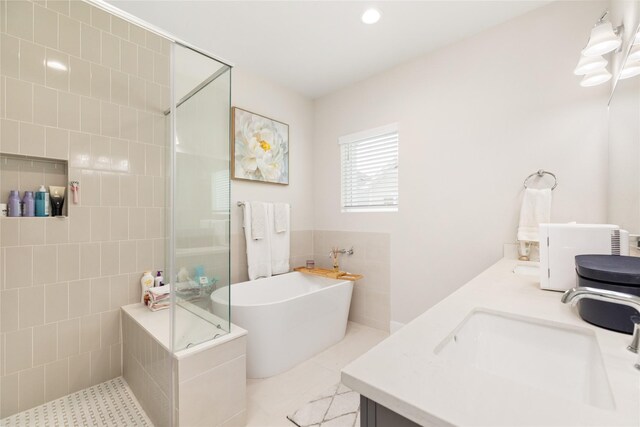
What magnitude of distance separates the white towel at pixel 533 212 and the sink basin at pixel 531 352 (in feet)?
4.27

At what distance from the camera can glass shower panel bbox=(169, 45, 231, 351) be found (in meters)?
1.44

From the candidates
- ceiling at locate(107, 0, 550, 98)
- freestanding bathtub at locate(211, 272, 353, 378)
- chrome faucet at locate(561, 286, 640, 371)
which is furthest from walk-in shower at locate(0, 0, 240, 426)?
chrome faucet at locate(561, 286, 640, 371)

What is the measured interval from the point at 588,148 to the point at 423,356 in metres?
2.06

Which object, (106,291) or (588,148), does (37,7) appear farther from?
(588,148)

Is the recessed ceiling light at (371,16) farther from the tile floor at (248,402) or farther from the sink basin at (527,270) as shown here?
the tile floor at (248,402)

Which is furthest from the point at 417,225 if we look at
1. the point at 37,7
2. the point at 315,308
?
the point at 37,7

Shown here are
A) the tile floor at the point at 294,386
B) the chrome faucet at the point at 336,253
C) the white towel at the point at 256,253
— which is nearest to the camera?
the tile floor at the point at 294,386

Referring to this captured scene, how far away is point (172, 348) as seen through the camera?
1.36 meters

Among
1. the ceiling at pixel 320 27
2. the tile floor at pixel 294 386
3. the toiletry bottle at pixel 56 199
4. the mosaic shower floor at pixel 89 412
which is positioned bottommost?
the tile floor at pixel 294 386

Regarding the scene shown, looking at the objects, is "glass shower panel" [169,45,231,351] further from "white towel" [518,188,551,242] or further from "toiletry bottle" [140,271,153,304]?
"white towel" [518,188,551,242]

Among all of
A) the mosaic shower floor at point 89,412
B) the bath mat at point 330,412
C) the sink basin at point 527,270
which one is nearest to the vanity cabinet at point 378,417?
the bath mat at point 330,412

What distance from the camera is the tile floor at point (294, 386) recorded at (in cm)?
167

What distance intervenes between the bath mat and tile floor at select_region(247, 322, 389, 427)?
47 mm

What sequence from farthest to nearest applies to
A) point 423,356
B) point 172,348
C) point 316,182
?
point 316,182, point 172,348, point 423,356
